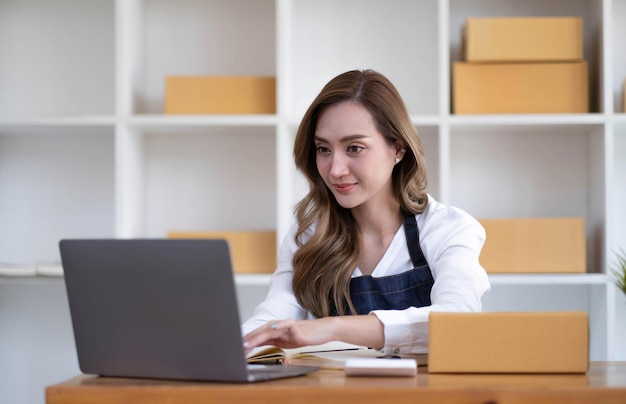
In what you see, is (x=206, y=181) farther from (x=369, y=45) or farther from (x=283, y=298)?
(x=283, y=298)

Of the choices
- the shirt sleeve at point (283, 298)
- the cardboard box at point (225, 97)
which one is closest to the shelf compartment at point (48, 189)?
the cardboard box at point (225, 97)

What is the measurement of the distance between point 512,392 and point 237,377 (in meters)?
0.37

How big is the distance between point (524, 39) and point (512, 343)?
6.16 ft

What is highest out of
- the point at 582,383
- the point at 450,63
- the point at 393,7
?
the point at 393,7

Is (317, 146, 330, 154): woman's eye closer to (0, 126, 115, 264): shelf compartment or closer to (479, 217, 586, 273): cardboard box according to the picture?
(479, 217, 586, 273): cardboard box

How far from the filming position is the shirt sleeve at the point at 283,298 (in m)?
1.99

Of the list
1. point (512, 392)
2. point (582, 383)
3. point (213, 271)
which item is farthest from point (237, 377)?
point (582, 383)

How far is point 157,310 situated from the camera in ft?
3.95

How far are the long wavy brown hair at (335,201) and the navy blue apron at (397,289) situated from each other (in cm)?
3

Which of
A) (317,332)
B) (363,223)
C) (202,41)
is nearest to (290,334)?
(317,332)

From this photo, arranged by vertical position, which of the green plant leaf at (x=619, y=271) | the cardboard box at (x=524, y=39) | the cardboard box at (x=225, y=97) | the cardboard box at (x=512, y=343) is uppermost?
the cardboard box at (x=524, y=39)

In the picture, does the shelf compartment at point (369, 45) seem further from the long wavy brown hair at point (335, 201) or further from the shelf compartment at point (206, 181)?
the long wavy brown hair at point (335, 201)

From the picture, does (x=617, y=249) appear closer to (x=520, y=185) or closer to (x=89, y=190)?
(x=520, y=185)

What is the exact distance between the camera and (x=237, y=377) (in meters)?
1.17
